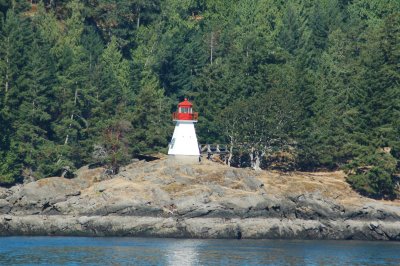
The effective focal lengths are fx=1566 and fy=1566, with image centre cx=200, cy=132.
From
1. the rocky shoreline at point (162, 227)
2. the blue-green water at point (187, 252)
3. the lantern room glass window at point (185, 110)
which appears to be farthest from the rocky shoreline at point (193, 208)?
the lantern room glass window at point (185, 110)

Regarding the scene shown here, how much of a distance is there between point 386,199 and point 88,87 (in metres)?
30.0

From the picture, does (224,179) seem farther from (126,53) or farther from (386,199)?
(126,53)

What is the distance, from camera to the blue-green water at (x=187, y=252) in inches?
4254

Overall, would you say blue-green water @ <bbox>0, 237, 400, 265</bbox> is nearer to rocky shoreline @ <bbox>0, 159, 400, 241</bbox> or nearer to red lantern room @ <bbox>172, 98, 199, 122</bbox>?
rocky shoreline @ <bbox>0, 159, 400, 241</bbox>

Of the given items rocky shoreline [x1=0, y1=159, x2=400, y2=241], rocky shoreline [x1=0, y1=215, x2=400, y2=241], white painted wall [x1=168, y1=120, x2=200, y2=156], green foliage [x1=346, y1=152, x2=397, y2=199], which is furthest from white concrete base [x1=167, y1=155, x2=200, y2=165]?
green foliage [x1=346, y1=152, x2=397, y2=199]

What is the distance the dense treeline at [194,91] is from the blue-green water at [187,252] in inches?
520

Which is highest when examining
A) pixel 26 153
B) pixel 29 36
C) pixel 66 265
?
pixel 29 36

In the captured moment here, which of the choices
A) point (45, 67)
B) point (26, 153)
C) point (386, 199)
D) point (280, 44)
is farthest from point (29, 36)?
point (386, 199)

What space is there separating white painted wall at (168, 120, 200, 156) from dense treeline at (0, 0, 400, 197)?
13.4ft

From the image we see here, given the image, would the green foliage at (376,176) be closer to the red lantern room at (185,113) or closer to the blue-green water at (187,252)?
the blue-green water at (187,252)

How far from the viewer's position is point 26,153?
136 metres

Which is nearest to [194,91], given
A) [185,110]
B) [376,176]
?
[185,110]

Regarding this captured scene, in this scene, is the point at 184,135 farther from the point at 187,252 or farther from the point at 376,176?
the point at 187,252

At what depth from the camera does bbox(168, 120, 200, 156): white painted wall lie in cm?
13188
